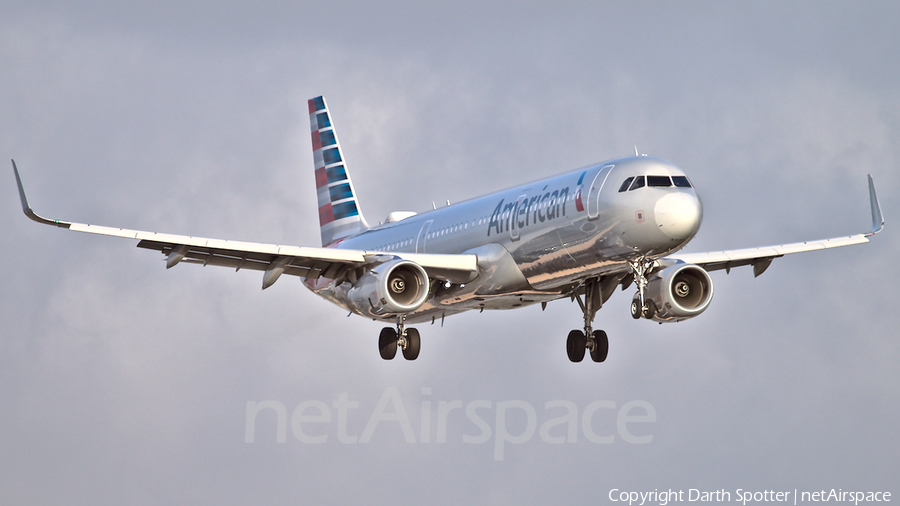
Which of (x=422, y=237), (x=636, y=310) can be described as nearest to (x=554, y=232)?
(x=636, y=310)

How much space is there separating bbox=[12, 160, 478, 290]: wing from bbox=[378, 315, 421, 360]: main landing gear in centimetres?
311

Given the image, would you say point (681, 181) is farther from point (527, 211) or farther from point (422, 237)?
point (422, 237)

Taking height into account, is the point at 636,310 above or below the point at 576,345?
above

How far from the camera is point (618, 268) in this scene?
36.3 metres

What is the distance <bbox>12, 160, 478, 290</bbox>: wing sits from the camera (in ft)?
122

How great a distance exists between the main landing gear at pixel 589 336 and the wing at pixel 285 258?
4.40 meters

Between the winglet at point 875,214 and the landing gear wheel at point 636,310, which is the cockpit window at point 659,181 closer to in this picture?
the landing gear wheel at point 636,310

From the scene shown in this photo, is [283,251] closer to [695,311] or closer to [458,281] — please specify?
[458,281]

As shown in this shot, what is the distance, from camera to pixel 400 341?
42.9 metres

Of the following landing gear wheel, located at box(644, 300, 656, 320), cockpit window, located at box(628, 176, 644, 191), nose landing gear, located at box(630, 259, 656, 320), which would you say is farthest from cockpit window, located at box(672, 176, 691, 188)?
landing gear wheel, located at box(644, 300, 656, 320)

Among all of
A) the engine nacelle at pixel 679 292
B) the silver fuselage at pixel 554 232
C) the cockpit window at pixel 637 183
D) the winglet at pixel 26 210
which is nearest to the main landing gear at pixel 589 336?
the silver fuselage at pixel 554 232

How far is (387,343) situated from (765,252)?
13.7 m

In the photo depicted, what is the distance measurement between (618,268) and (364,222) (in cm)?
1992

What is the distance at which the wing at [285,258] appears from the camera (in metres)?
37.2
